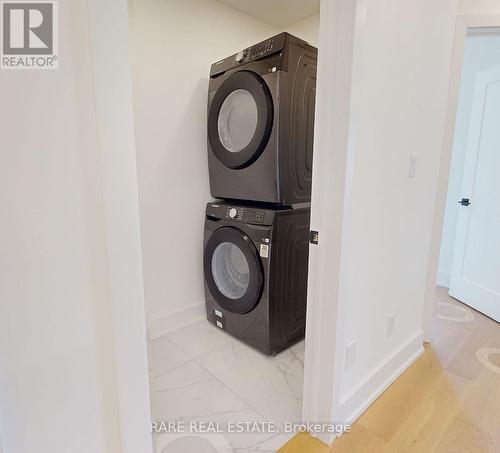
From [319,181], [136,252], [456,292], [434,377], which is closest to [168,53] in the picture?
[319,181]

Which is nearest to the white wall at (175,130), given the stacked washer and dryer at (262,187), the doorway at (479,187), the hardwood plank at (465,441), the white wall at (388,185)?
the stacked washer and dryer at (262,187)

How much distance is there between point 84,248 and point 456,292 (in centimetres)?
292

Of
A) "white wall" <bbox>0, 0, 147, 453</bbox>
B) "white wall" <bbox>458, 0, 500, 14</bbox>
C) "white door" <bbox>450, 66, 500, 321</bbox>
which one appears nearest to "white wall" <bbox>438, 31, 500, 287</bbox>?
"white door" <bbox>450, 66, 500, 321</bbox>

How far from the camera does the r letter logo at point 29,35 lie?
1.51ft

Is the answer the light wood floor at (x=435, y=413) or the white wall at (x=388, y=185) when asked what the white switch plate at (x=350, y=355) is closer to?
the white wall at (x=388, y=185)

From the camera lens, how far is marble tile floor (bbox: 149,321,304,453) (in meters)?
1.35

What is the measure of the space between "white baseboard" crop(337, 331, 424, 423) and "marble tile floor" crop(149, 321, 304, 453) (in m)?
0.23

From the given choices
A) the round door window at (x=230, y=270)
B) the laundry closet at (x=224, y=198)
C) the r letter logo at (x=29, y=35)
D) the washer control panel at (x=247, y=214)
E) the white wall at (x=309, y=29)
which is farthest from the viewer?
the white wall at (x=309, y=29)

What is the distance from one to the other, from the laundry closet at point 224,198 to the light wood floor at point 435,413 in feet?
0.97

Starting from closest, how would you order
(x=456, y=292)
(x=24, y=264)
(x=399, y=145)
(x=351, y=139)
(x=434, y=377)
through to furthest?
(x=24, y=264), (x=351, y=139), (x=399, y=145), (x=434, y=377), (x=456, y=292)

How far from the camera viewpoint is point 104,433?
2.00 ft

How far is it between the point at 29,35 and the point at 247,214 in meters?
1.37

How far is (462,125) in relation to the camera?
2.69 meters

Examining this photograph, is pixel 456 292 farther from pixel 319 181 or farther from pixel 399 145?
pixel 319 181
